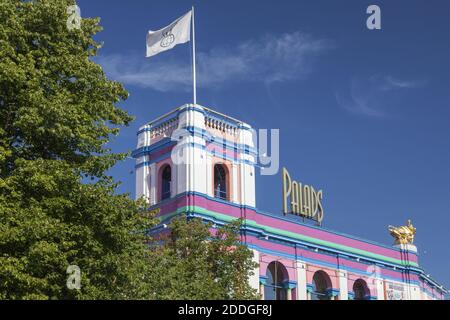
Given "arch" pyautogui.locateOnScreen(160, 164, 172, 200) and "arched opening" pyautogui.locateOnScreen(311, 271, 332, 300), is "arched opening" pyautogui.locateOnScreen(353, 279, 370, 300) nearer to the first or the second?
"arched opening" pyautogui.locateOnScreen(311, 271, 332, 300)

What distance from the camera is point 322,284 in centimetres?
4431

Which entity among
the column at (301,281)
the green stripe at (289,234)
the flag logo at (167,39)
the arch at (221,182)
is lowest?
the column at (301,281)

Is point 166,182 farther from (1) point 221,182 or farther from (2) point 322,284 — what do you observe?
(2) point 322,284

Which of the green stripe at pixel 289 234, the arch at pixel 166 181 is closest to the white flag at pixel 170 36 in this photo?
the arch at pixel 166 181

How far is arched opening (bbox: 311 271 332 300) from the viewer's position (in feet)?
143

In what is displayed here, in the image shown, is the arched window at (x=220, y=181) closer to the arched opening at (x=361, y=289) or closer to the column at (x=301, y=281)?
the column at (x=301, y=281)

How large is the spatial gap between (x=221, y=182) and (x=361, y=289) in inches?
469

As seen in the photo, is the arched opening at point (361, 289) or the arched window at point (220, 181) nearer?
the arched window at point (220, 181)

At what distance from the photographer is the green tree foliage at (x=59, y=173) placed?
20.7 meters

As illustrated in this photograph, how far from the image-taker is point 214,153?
4025cm

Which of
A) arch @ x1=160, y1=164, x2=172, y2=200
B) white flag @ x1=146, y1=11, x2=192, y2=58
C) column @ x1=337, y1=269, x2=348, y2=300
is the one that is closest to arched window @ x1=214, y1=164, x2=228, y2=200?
arch @ x1=160, y1=164, x2=172, y2=200

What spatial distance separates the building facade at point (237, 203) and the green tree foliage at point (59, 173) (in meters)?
12.3

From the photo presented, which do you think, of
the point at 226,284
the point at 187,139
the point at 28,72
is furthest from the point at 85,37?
the point at 187,139

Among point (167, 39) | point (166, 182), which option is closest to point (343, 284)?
point (166, 182)
